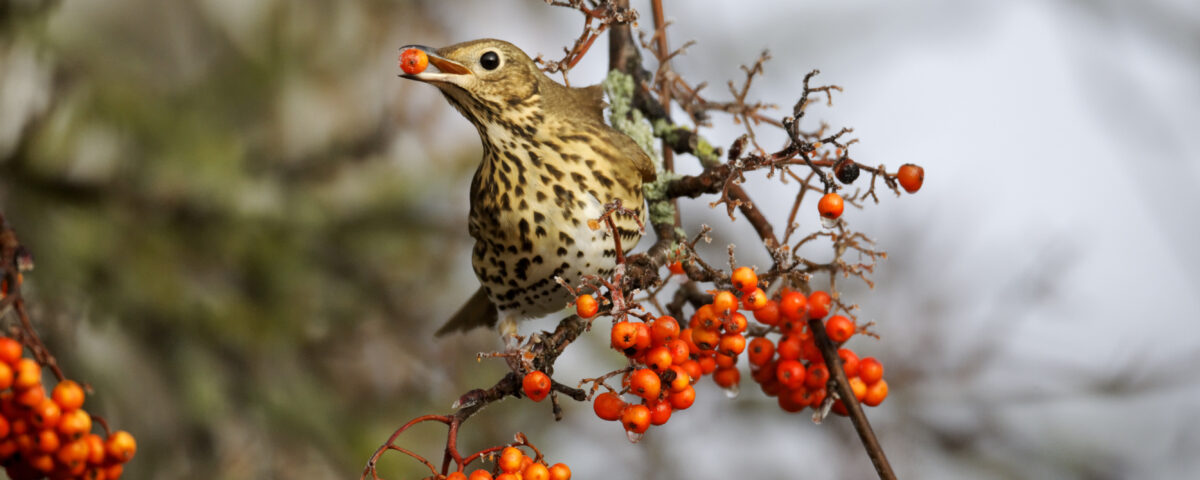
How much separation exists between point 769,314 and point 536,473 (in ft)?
1.38

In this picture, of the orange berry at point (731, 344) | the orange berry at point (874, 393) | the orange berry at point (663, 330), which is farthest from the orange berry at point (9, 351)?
the orange berry at point (874, 393)

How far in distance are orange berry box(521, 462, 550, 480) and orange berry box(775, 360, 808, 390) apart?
400 mm

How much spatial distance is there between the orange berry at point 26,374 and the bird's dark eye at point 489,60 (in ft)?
2.96

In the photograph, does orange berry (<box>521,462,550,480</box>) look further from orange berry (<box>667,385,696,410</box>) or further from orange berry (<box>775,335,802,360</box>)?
orange berry (<box>775,335,802,360</box>)

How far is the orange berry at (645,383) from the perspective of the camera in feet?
3.80

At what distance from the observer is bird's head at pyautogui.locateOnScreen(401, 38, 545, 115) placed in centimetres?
165

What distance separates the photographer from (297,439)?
2367mm

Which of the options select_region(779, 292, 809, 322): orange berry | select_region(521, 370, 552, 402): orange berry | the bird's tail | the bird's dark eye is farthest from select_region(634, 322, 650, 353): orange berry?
the bird's tail

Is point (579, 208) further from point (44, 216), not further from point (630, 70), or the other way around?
point (44, 216)

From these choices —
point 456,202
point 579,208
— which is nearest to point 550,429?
point 456,202

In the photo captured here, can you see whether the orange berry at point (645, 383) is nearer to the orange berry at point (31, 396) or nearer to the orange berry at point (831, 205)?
the orange berry at point (831, 205)

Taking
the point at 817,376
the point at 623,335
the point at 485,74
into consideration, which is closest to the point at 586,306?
the point at 623,335

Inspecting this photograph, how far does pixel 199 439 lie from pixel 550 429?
120cm

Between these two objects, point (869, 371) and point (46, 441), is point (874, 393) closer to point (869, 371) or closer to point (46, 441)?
point (869, 371)
